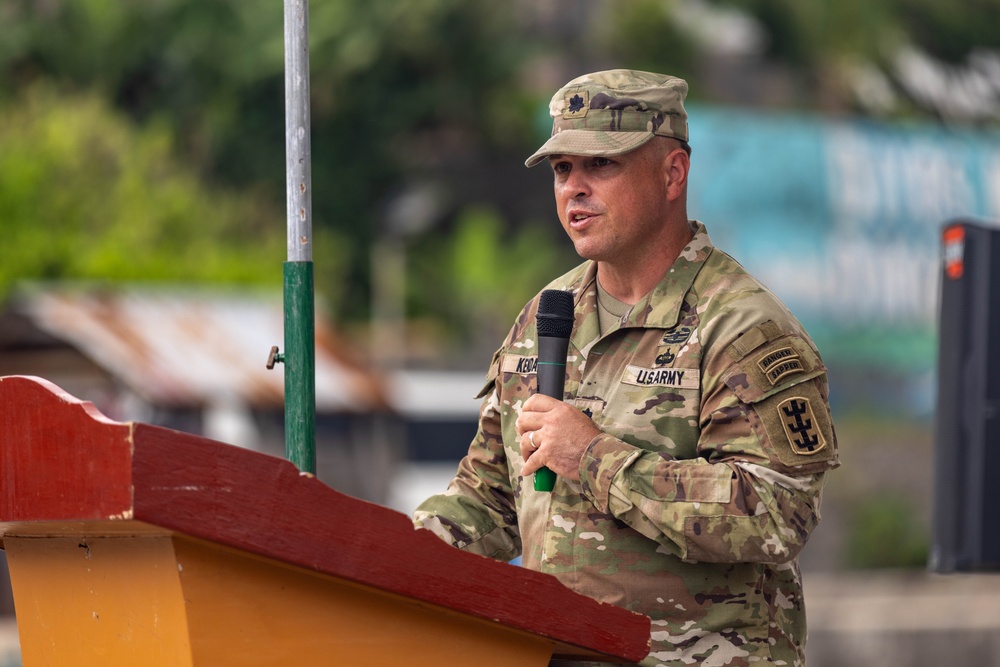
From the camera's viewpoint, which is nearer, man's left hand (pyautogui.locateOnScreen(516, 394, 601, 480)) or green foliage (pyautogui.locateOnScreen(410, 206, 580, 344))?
man's left hand (pyautogui.locateOnScreen(516, 394, 601, 480))

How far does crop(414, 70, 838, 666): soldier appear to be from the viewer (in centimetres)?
273

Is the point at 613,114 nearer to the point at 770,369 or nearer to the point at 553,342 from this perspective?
the point at 553,342

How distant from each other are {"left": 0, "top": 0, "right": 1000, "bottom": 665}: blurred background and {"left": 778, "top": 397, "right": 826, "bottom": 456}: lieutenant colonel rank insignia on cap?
1341cm

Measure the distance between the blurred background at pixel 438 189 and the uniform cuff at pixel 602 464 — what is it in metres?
13.3

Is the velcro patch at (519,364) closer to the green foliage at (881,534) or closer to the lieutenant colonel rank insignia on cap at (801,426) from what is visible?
the lieutenant colonel rank insignia on cap at (801,426)

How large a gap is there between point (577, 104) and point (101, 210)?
16218mm

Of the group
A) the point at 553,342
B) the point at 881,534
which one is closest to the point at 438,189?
the point at 881,534

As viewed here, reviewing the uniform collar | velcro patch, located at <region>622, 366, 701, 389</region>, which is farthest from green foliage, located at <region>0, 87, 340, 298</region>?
velcro patch, located at <region>622, 366, 701, 389</region>

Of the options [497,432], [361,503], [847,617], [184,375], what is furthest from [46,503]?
[184,375]

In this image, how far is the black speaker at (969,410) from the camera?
4535 millimetres

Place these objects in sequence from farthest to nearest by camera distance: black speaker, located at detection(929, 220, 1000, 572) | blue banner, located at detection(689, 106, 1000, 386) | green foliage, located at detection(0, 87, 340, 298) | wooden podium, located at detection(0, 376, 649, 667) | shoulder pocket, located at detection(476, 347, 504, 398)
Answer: blue banner, located at detection(689, 106, 1000, 386)
green foliage, located at detection(0, 87, 340, 298)
black speaker, located at detection(929, 220, 1000, 572)
shoulder pocket, located at detection(476, 347, 504, 398)
wooden podium, located at detection(0, 376, 649, 667)

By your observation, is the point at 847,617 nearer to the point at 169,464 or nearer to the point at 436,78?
the point at 169,464

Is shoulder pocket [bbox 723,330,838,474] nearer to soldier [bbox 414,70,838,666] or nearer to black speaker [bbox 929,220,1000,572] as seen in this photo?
soldier [bbox 414,70,838,666]

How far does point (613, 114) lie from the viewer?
299cm
